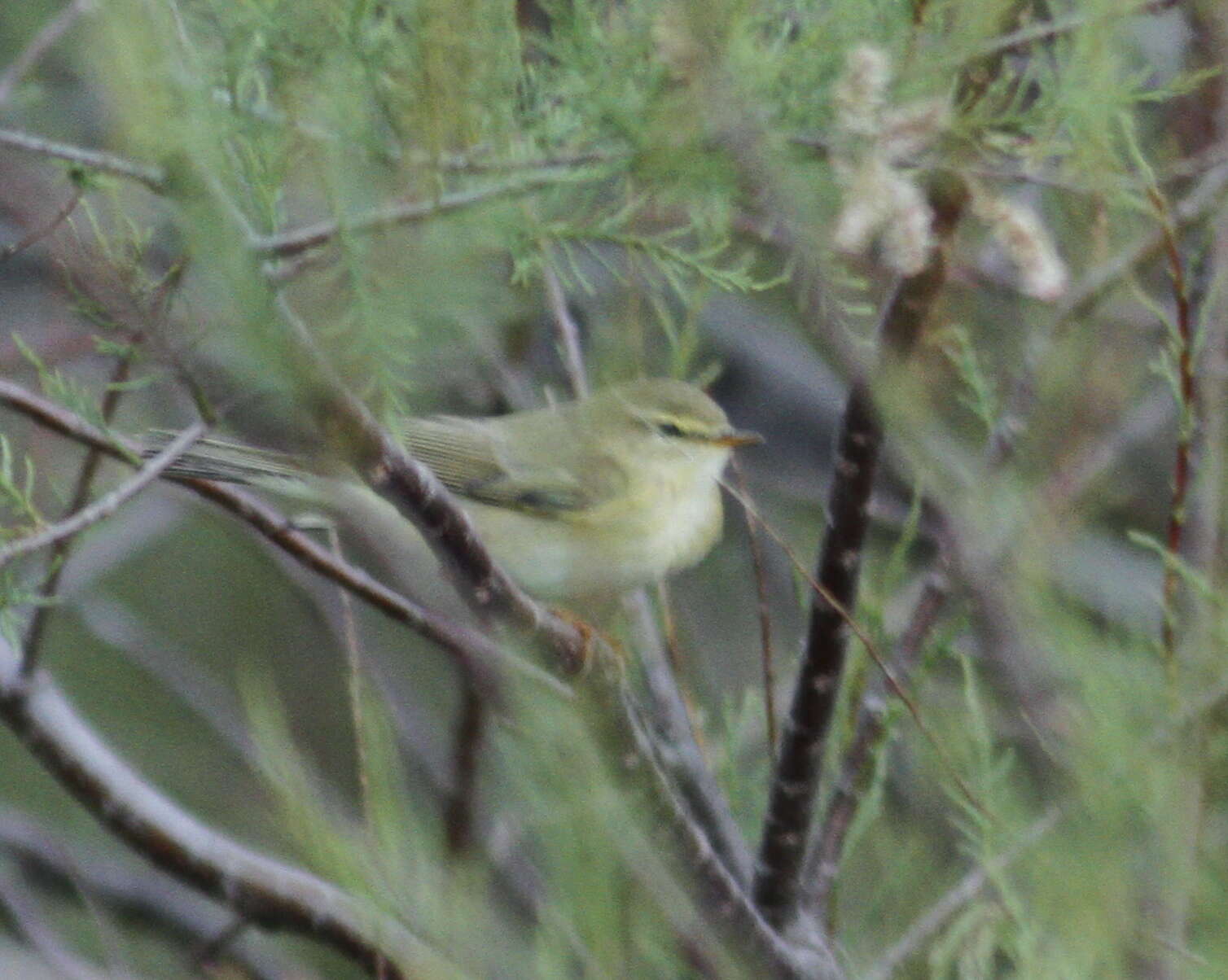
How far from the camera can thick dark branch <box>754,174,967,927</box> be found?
212cm

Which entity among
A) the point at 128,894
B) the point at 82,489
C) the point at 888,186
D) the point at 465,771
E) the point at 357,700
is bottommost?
the point at 128,894

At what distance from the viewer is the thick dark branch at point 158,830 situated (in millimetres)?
2600

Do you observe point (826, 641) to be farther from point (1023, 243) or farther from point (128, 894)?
point (128, 894)

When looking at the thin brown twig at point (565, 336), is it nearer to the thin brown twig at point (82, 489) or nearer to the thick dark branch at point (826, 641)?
the thin brown twig at point (82, 489)

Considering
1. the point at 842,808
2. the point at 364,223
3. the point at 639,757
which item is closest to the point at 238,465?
the point at 639,757

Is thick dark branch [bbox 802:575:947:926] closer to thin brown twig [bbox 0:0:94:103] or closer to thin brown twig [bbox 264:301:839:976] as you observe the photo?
thin brown twig [bbox 264:301:839:976]

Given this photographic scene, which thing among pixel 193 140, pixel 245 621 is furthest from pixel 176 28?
pixel 245 621

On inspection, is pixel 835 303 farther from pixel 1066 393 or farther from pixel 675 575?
pixel 675 575

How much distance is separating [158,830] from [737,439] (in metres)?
1.38

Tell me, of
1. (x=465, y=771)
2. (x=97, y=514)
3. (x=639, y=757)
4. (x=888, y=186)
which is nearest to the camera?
Answer: (x=888, y=186)

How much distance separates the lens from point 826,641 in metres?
2.22

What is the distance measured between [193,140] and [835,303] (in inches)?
26.6

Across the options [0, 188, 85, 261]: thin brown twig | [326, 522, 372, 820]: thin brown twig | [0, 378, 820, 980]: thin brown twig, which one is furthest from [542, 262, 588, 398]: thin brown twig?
[0, 188, 85, 261]: thin brown twig

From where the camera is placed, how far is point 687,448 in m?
3.53
